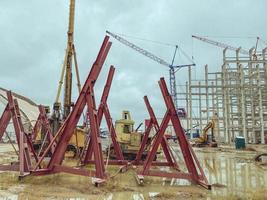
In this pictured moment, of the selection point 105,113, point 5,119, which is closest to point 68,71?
point 105,113

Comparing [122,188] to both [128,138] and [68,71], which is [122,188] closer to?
[128,138]

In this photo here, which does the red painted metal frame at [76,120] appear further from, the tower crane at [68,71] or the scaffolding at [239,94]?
the scaffolding at [239,94]

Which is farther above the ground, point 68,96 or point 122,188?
point 68,96

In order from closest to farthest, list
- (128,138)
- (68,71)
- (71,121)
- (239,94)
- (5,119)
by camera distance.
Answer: (71,121)
(5,119)
(128,138)
(68,71)
(239,94)

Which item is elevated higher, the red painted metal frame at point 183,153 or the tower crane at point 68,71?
the tower crane at point 68,71

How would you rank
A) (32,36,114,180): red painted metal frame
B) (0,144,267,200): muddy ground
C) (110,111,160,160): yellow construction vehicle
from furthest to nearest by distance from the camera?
(110,111,160,160): yellow construction vehicle < (32,36,114,180): red painted metal frame < (0,144,267,200): muddy ground

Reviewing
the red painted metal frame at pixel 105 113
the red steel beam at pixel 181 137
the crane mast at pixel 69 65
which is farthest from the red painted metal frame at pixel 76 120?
the crane mast at pixel 69 65

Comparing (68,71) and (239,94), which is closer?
(68,71)

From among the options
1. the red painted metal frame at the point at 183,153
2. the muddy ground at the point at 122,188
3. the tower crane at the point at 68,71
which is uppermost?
the tower crane at the point at 68,71

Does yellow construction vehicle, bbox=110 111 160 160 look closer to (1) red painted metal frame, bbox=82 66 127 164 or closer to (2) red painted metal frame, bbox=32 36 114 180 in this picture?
(1) red painted metal frame, bbox=82 66 127 164

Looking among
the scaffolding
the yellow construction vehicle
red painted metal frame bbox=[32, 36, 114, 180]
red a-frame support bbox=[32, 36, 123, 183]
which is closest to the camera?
red a-frame support bbox=[32, 36, 123, 183]

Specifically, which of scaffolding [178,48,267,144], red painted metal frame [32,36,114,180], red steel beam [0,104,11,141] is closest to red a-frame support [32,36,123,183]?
red painted metal frame [32,36,114,180]

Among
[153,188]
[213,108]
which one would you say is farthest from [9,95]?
[213,108]

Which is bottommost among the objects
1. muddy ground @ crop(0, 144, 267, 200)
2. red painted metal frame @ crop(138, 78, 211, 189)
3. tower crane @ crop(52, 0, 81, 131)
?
muddy ground @ crop(0, 144, 267, 200)
